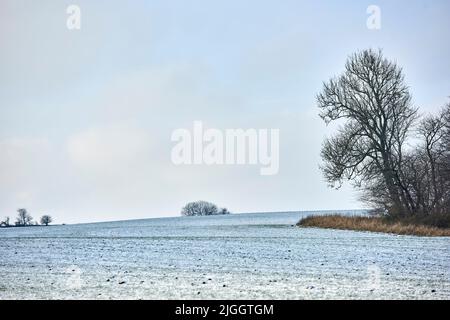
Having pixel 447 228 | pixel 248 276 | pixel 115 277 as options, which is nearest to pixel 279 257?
pixel 248 276

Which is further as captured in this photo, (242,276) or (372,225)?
(372,225)

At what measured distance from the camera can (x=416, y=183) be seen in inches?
1720

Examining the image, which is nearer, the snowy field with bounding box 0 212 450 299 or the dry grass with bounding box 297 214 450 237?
the snowy field with bounding box 0 212 450 299

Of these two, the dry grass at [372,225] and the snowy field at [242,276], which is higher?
the dry grass at [372,225]

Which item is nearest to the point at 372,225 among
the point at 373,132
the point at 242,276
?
the point at 373,132

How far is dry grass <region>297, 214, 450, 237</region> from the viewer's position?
3728 centimetres

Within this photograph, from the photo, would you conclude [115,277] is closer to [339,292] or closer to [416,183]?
[339,292]

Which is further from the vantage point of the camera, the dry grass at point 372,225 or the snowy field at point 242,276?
the dry grass at point 372,225

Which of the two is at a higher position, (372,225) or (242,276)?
(372,225)

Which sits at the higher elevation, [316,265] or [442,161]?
[442,161]

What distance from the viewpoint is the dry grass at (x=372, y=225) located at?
37281mm

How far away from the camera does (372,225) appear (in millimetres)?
42781

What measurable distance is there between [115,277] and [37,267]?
→ 5258 millimetres

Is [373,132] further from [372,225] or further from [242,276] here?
[242,276]
